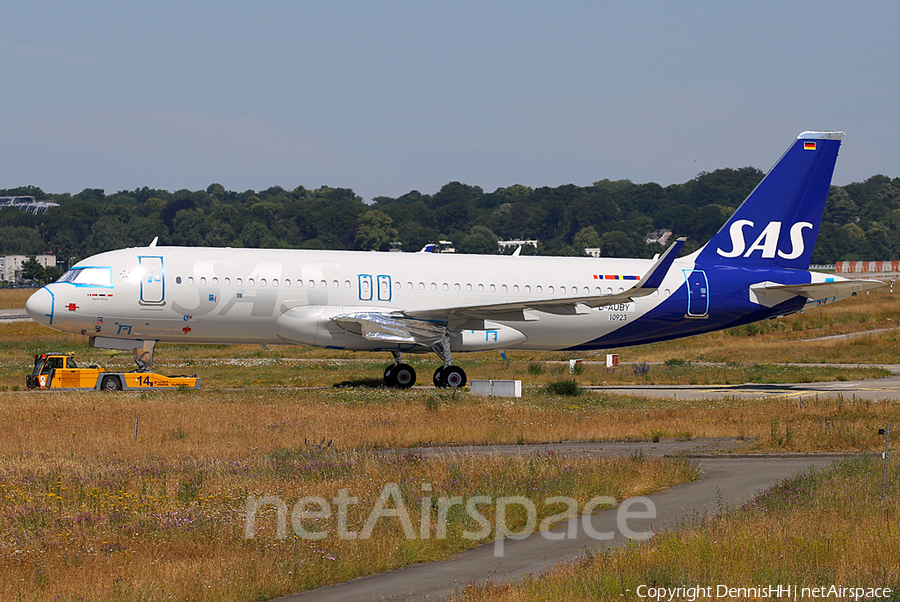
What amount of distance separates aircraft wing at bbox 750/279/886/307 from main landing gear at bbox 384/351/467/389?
507 inches

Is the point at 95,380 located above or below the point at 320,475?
above

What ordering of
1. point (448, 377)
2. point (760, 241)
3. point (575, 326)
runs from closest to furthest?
1. point (448, 377)
2. point (575, 326)
3. point (760, 241)

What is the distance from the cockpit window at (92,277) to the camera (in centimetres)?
3616

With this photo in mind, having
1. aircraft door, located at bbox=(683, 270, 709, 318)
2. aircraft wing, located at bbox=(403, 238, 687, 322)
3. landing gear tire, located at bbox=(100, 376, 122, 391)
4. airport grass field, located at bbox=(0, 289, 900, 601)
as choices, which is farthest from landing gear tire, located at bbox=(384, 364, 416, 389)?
aircraft door, located at bbox=(683, 270, 709, 318)

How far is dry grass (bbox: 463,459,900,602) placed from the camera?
12859 mm

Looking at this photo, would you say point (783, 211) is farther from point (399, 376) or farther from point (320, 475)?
point (320, 475)

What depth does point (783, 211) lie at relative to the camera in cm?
4347

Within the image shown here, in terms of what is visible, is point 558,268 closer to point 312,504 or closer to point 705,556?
point 312,504

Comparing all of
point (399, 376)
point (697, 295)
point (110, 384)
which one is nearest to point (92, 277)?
point (110, 384)

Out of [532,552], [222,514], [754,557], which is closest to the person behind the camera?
[754,557]

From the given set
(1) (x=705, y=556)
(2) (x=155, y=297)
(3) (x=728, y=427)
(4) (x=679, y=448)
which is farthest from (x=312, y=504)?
(2) (x=155, y=297)

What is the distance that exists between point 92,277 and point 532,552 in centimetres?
2556

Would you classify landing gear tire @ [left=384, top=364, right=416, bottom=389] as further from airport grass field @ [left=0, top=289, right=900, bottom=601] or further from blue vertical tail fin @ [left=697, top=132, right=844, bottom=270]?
blue vertical tail fin @ [left=697, top=132, right=844, bottom=270]

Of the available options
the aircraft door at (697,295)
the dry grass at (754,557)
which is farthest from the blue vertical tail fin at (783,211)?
the dry grass at (754,557)
